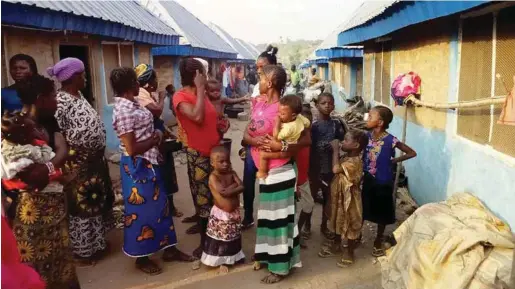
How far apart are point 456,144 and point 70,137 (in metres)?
3.52

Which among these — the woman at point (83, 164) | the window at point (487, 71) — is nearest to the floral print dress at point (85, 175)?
the woman at point (83, 164)

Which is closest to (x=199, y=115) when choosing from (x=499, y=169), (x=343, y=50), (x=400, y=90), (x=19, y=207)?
(x=19, y=207)

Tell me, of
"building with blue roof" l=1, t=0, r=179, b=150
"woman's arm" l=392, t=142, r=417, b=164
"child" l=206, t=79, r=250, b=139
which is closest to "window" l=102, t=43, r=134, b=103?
"building with blue roof" l=1, t=0, r=179, b=150

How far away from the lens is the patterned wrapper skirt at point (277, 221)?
3129mm

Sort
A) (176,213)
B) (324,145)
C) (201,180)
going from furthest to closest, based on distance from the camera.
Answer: (176,213)
(324,145)
(201,180)

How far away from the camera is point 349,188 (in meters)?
3.48

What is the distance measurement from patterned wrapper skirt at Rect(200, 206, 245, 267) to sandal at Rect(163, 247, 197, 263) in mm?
242

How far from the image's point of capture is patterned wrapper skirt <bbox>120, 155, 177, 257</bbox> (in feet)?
10.8

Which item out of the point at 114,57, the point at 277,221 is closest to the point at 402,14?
the point at 277,221

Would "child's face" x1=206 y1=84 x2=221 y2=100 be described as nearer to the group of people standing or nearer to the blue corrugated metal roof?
the group of people standing

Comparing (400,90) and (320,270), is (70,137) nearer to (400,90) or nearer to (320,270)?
(320,270)

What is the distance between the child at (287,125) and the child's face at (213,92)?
1178mm

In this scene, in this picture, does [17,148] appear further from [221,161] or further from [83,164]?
[221,161]

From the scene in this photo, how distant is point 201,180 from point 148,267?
0.87 metres
